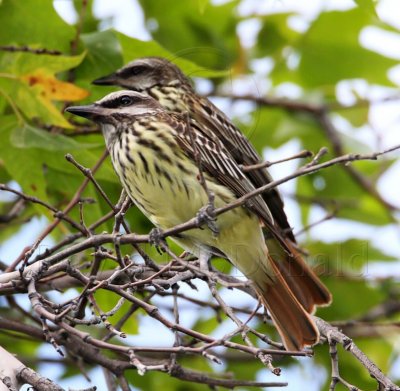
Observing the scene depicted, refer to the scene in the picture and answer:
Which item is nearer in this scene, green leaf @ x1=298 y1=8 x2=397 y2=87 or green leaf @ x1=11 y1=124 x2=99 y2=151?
green leaf @ x1=11 y1=124 x2=99 y2=151

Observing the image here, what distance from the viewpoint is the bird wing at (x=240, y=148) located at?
441cm

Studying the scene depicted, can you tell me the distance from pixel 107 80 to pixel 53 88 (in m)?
0.76

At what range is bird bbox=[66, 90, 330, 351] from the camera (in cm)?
365

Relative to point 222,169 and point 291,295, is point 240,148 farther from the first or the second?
point 291,295

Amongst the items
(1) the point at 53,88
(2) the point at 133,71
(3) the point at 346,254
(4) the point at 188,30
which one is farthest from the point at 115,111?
(3) the point at 346,254

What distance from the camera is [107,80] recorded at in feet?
15.1

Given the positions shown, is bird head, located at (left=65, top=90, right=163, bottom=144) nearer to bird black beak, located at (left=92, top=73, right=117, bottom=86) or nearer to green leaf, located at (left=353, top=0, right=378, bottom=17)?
bird black beak, located at (left=92, top=73, right=117, bottom=86)

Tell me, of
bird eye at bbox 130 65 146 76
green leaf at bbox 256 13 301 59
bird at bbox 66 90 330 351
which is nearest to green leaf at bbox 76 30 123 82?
bird at bbox 66 90 330 351

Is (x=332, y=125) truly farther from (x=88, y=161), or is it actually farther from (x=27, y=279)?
(x=27, y=279)

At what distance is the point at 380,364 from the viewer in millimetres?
5316

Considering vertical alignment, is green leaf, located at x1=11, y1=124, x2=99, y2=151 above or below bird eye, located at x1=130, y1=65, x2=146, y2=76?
below

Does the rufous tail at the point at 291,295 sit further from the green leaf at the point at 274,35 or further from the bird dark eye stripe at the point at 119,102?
the green leaf at the point at 274,35

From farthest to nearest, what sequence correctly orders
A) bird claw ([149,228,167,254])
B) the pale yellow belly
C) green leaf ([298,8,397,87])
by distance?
green leaf ([298,8,397,87])
the pale yellow belly
bird claw ([149,228,167,254])

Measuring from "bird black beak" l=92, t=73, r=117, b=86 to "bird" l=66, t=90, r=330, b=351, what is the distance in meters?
0.49
